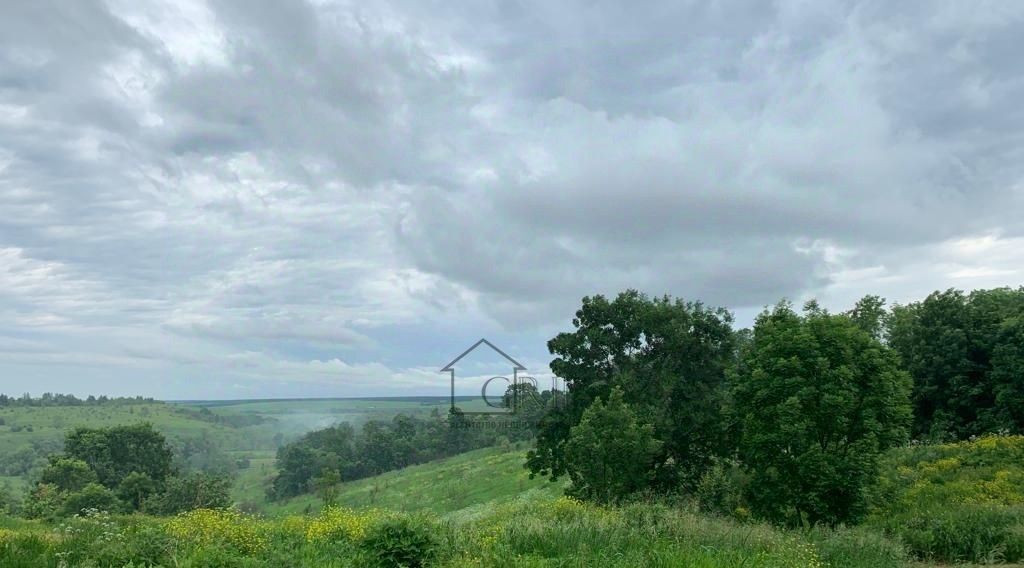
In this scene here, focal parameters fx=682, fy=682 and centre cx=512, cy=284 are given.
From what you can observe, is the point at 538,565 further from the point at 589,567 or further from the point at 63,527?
the point at 63,527

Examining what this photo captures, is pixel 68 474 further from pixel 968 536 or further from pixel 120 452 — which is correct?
pixel 968 536

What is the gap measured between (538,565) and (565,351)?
23545 mm

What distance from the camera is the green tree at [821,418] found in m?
20.5

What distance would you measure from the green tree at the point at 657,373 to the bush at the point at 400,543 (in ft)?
69.2

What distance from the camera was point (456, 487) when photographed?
58969 millimetres

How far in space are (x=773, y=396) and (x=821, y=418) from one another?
150 centimetres

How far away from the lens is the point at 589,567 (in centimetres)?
920

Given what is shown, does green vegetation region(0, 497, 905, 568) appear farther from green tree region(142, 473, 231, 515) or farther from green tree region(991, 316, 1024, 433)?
green tree region(142, 473, 231, 515)

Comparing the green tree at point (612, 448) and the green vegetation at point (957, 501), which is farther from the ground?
the green tree at point (612, 448)

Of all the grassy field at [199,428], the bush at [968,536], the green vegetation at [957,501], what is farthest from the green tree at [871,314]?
the grassy field at [199,428]

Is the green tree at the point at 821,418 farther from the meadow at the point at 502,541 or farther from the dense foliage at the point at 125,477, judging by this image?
the dense foliage at the point at 125,477

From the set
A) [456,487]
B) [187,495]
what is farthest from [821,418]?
[187,495]

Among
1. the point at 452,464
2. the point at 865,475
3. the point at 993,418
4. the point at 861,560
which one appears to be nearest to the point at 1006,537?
the point at 865,475

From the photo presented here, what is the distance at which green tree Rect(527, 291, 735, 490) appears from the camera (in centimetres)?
3083
